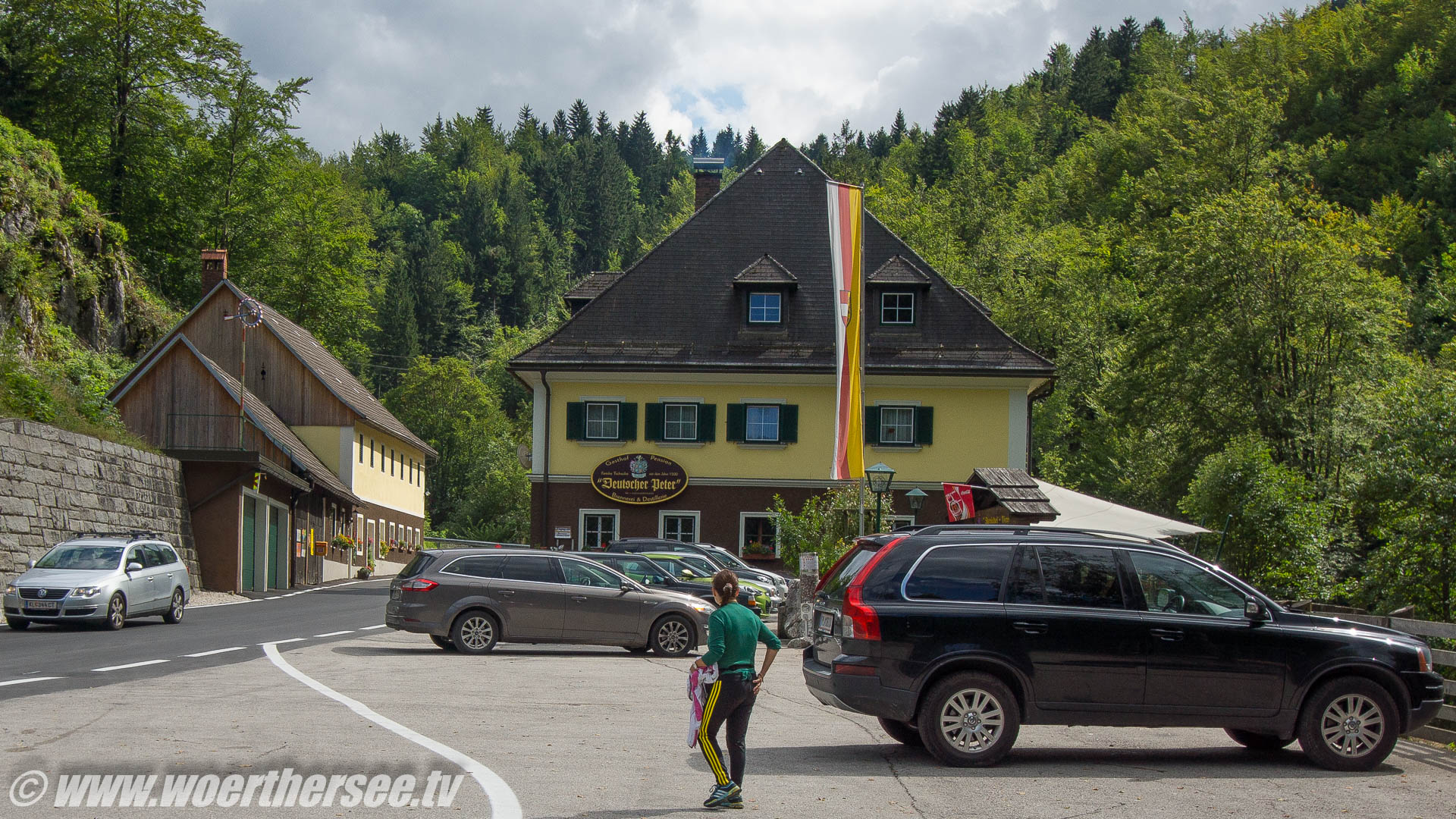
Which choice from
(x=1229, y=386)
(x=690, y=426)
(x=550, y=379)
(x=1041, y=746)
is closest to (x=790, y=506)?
(x=690, y=426)

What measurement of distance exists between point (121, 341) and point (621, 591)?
36715 millimetres

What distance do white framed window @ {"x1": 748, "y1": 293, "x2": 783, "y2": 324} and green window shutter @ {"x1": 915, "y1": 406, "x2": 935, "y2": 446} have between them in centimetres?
484

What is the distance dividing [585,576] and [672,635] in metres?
1.58

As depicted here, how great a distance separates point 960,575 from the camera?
1062cm

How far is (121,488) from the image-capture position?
110 ft

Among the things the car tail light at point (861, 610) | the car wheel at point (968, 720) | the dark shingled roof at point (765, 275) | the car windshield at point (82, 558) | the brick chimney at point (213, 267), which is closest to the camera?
the car wheel at point (968, 720)

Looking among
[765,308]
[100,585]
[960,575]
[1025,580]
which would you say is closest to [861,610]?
[960,575]

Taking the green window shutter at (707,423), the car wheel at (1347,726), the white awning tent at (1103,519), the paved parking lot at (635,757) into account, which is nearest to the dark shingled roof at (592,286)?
the green window shutter at (707,423)

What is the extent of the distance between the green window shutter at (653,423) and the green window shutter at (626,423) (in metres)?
0.33

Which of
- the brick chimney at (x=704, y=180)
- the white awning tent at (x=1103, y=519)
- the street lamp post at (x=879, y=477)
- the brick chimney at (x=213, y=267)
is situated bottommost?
the white awning tent at (x=1103, y=519)

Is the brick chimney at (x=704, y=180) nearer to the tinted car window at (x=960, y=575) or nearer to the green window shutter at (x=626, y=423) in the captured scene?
the green window shutter at (x=626, y=423)

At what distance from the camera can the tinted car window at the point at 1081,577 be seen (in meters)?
10.7

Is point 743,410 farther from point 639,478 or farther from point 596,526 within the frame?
point 596,526

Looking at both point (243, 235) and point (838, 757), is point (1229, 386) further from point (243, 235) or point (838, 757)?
point (243, 235)
